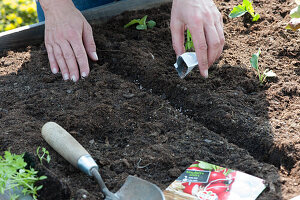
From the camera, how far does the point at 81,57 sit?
2121 millimetres

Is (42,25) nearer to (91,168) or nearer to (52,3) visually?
(52,3)

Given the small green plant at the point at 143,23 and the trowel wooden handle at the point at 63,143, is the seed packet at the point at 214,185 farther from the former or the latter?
the small green plant at the point at 143,23

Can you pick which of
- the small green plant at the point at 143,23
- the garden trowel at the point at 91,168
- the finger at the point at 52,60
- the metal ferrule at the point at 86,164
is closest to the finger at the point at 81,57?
the finger at the point at 52,60

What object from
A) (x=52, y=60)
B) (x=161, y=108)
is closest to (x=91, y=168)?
(x=161, y=108)

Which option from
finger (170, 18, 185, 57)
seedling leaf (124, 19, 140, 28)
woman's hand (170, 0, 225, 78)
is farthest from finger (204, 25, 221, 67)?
seedling leaf (124, 19, 140, 28)

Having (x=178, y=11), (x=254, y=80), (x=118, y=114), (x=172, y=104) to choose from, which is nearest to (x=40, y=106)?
(x=118, y=114)

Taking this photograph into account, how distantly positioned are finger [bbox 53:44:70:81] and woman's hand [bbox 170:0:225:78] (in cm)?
61

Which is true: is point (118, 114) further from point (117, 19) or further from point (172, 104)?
point (117, 19)

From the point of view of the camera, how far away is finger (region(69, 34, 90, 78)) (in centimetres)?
212

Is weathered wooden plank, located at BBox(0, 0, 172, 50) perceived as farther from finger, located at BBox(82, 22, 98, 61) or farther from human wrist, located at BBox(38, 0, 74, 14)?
finger, located at BBox(82, 22, 98, 61)

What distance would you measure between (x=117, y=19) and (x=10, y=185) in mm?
1485

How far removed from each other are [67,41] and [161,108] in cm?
64

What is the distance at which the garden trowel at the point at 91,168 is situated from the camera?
1.37 meters

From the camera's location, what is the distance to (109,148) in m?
1.70
